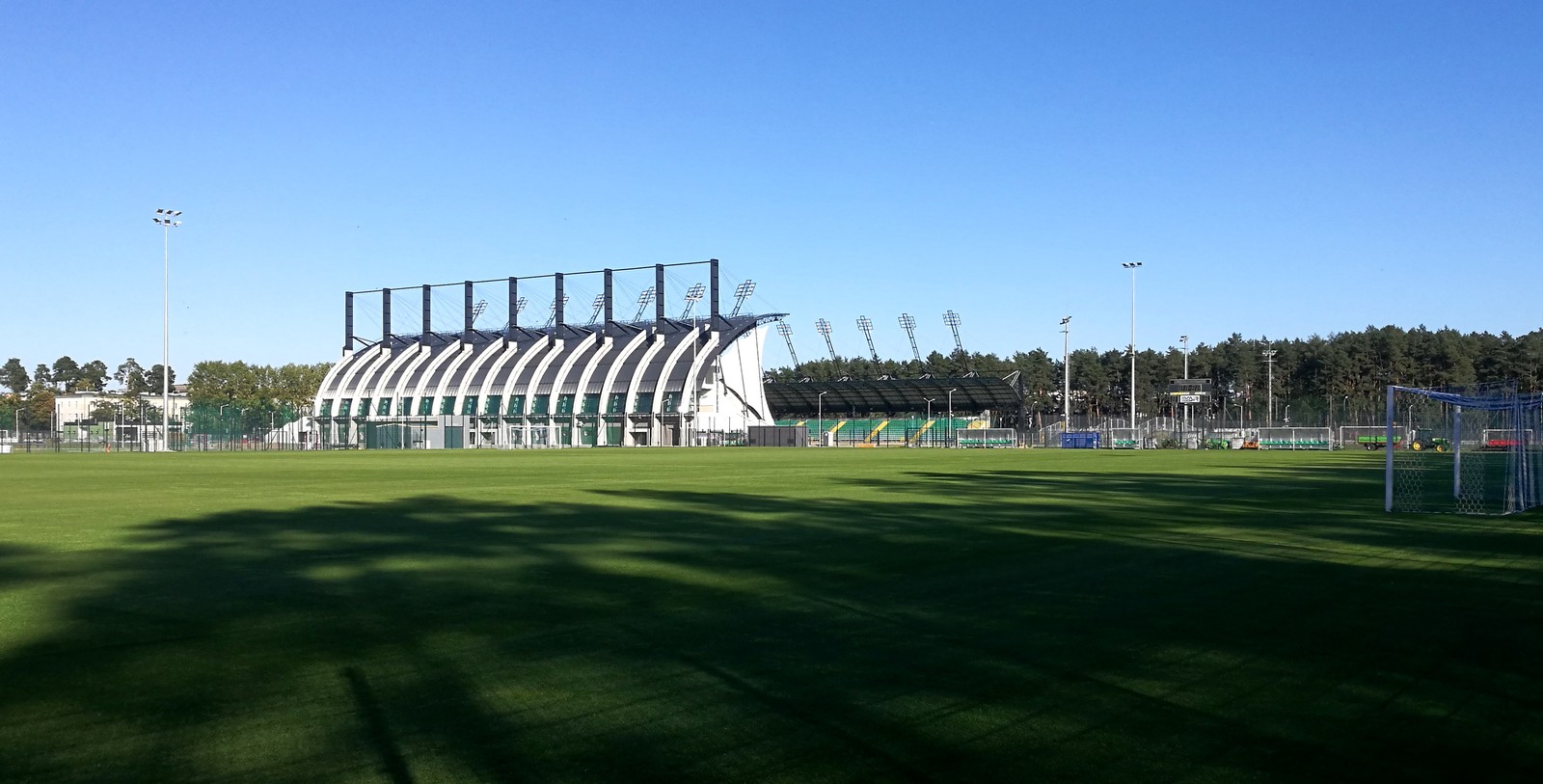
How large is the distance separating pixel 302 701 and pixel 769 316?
97.8 metres

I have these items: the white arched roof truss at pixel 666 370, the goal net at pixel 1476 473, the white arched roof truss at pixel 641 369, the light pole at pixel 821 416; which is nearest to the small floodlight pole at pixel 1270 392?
the light pole at pixel 821 416

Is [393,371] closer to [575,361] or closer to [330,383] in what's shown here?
[330,383]

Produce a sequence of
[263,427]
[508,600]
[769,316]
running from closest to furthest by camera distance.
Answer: [508,600], [263,427], [769,316]

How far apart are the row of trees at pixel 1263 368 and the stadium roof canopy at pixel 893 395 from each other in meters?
14.2

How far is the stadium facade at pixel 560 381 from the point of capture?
95.8 m

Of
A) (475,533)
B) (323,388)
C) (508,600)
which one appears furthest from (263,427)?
(508,600)

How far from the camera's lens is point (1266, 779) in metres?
4.73

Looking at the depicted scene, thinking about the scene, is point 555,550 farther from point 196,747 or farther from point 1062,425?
point 1062,425

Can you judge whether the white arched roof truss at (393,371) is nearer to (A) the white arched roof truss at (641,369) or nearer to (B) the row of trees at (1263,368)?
(A) the white arched roof truss at (641,369)

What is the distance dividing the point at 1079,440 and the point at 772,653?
76922 mm

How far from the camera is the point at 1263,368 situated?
13800cm

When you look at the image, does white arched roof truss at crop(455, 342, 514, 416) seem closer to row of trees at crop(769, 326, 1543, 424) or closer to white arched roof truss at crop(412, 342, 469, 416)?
white arched roof truss at crop(412, 342, 469, 416)

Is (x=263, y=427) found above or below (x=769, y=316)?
below

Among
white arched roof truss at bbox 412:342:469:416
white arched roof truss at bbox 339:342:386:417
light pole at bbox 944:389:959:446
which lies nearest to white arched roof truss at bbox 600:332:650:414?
white arched roof truss at bbox 412:342:469:416
